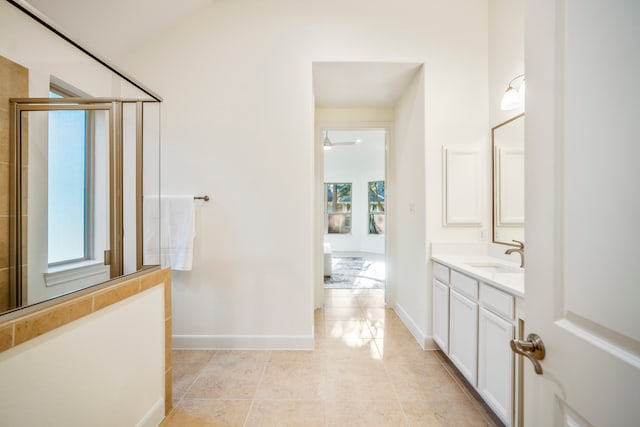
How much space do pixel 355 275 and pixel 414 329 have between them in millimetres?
2634

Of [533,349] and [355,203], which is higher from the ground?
[355,203]

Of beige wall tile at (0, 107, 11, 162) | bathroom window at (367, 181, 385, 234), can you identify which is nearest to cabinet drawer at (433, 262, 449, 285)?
beige wall tile at (0, 107, 11, 162)

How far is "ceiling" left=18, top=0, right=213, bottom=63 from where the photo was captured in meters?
1.77

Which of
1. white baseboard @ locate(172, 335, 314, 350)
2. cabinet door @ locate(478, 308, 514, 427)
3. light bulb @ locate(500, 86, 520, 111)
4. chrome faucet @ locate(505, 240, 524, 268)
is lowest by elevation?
white baseboard @ locate(172, 335, 314, 350)

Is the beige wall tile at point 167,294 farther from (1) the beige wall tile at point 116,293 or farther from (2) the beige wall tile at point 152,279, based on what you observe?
(1) the beige wall tile at point 116,293

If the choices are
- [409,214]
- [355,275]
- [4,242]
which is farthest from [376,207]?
[4,242]

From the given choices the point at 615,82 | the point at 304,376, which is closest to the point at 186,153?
the point at 304,376

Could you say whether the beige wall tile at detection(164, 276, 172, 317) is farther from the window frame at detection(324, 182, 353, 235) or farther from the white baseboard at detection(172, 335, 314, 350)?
the window frame at detection(324, 182, 353, 235)

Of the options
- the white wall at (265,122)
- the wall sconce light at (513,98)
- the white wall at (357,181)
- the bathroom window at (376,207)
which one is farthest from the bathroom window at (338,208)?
the wall sconce light at (513,98)

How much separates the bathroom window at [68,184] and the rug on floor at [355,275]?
11.7ft

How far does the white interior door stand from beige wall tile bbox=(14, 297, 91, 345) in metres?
1.52

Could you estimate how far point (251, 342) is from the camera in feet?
7.79

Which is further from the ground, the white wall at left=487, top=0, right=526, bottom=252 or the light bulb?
the white wall at left=487, top=0, right=526, bottom=252

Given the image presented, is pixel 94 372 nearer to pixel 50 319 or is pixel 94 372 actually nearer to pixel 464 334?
pixel 50 319
